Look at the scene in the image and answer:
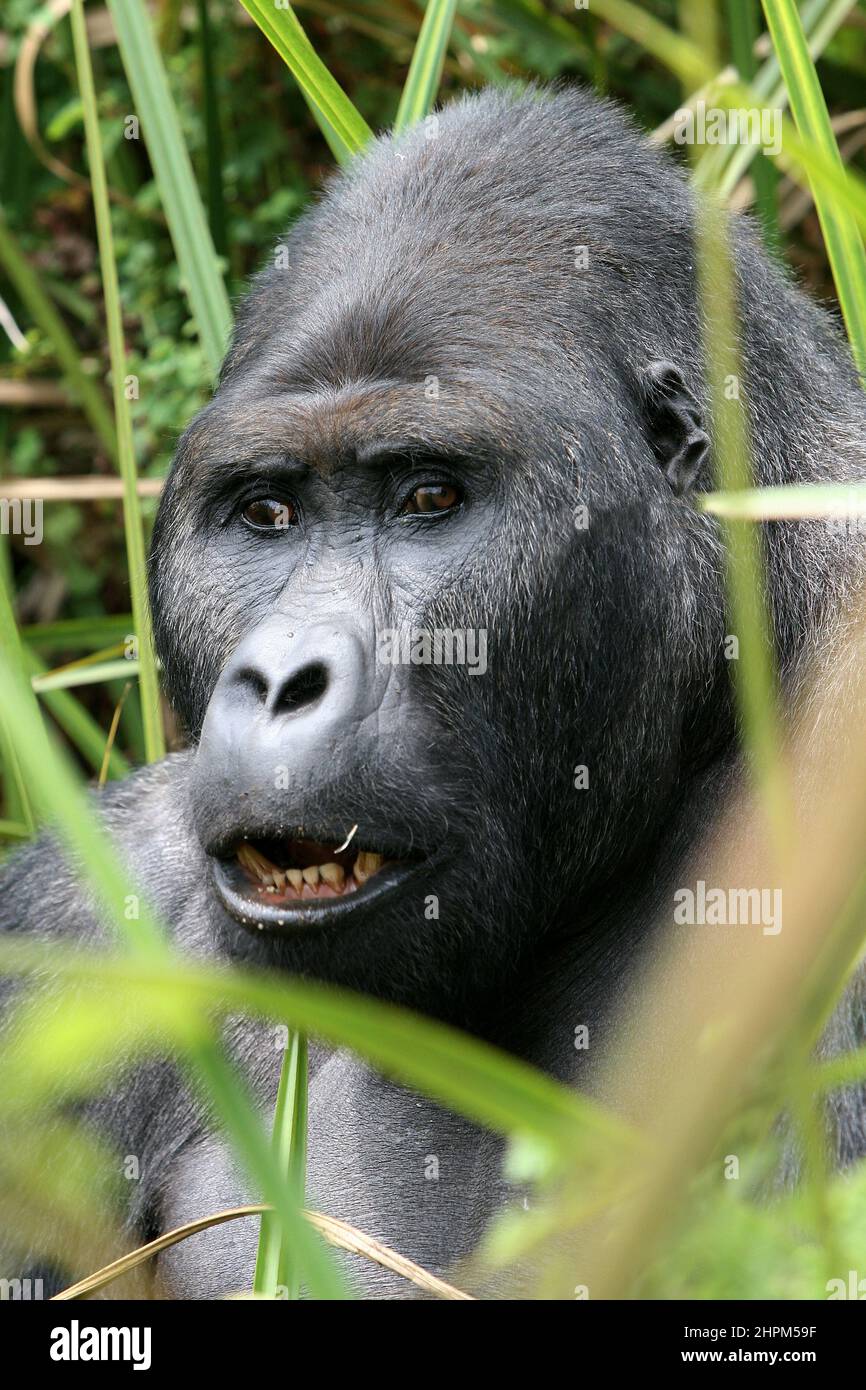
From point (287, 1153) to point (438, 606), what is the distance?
1.04m

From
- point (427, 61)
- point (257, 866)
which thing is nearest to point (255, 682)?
point (257, 866)

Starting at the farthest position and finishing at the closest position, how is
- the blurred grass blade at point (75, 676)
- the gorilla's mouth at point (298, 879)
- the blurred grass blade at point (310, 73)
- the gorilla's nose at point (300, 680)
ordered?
the blurred grass blade at point (75, 676) < the blurred grass blade at point (310, 73) < the gorilla's mouth at point (298, 879) < the gorilla's nose at point (300, 680)

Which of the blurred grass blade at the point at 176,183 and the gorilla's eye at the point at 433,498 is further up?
the blurred grass blade at the point at 176,183

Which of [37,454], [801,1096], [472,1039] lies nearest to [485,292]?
[472,1039]

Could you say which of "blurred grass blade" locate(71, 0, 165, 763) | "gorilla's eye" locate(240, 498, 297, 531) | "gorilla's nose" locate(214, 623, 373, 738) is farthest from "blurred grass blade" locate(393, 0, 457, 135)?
"gorilla's nose" locate(214, 623, 373, 738)

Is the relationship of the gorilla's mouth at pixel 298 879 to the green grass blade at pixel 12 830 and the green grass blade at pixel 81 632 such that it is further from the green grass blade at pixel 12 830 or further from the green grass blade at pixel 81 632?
the green grass blade at pixel 81 632

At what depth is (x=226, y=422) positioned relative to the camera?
303 cm

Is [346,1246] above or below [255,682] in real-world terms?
below

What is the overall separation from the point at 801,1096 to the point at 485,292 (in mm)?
2178

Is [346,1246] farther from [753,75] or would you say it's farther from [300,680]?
[753,75]

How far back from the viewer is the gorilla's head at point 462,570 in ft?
8.68

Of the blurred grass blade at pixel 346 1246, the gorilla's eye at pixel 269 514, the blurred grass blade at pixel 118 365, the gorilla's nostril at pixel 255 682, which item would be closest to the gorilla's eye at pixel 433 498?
the gorilla's eye at pixel 269 514

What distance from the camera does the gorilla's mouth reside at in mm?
2639

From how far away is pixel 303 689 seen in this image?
2570 mm
